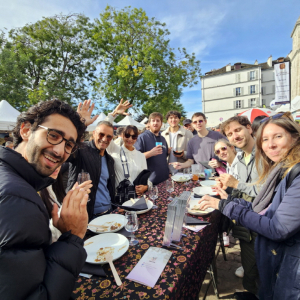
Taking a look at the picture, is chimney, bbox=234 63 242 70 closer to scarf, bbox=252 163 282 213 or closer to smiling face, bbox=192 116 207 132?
smiling face, bbox=192 116 207 132

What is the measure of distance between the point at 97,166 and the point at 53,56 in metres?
17.9

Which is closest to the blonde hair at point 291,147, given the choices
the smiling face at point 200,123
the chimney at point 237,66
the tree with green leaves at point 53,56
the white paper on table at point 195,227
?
Answer: the white paper on table at point 195,227

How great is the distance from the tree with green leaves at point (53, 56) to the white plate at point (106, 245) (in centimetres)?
1475

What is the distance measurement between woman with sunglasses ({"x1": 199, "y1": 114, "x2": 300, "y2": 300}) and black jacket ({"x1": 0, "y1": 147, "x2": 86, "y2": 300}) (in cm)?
147

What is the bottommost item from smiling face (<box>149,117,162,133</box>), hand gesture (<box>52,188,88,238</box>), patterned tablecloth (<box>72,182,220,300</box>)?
patterned tablecloth (<box>72,182,220,300</box>)

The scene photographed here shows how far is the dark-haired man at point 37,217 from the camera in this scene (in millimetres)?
705

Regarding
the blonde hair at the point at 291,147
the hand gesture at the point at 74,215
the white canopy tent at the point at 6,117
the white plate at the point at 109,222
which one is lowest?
the white plate at the point at 109,222

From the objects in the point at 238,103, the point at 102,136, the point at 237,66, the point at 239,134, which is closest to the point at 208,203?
the point at 239,134

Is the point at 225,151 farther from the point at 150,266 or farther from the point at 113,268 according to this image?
the point at 113,268

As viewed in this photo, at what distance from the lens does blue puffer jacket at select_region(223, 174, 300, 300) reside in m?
1.33

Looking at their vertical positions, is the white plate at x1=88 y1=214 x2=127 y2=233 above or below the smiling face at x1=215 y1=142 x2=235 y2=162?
below

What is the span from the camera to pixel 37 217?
2.68 feet

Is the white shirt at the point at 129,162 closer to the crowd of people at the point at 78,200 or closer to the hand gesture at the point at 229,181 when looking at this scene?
the crowd of people at the point at 78,200

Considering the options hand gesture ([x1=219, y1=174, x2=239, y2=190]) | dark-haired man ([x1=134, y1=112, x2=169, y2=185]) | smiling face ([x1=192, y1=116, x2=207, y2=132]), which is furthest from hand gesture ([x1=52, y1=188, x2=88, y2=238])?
smiling face ([x1=192, y1=116, x2=207, y2=132])
